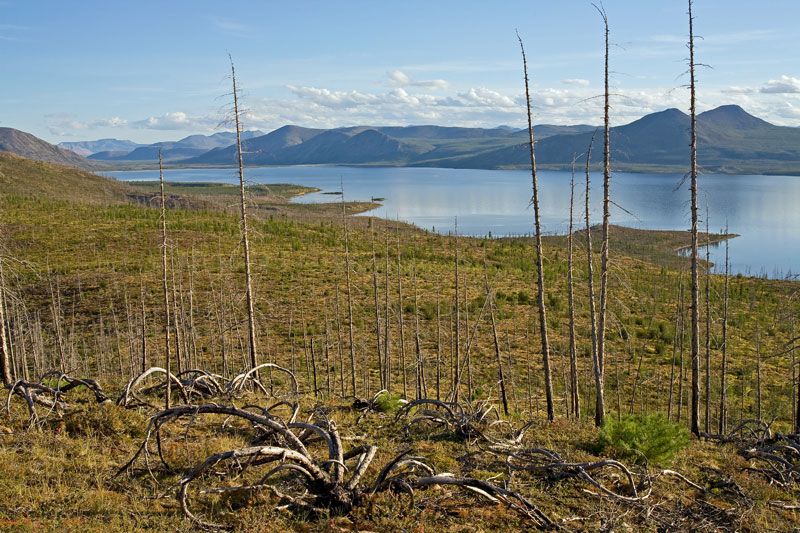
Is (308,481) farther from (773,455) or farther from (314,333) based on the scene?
(314,333)

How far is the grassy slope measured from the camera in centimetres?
670

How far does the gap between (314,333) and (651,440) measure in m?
27.7

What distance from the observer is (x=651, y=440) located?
9758mm

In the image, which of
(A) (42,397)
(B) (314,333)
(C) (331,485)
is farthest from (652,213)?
(C) (331,485)

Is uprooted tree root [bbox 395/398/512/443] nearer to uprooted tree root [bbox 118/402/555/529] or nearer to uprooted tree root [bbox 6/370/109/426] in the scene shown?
uprooted tree root [bbox 118/402/555/529]

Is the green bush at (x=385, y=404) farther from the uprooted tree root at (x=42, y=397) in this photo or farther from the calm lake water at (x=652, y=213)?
the calm lake water at (x=652, y=213)

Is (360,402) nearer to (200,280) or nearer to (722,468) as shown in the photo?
(722,468)

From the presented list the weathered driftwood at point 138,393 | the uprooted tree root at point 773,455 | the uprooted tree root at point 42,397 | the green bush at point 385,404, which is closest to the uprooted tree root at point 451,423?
the green bush at point 385,404

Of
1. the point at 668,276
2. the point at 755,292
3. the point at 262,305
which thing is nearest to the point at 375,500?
the point at 262,305

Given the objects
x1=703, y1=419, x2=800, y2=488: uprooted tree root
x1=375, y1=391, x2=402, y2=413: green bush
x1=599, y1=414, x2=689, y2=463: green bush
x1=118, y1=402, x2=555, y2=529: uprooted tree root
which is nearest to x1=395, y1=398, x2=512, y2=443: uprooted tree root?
x1=375, y1=391, x2=402, y2=413: green bush

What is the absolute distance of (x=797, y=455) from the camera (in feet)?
36.1

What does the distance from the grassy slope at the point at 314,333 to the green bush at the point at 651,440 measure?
72cm

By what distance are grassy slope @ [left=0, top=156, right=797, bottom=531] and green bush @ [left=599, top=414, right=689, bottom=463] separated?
0.72 meters

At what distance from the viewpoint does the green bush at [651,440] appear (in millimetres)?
9633
